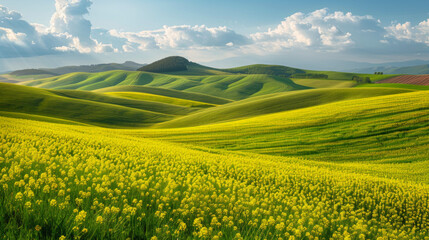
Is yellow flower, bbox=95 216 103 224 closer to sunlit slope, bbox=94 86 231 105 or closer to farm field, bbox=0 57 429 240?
farm field, bbox=0 57 429 240

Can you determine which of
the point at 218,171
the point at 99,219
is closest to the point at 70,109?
the point at 218,171

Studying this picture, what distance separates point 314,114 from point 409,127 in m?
12.9

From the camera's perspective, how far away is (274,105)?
6538 centimetres

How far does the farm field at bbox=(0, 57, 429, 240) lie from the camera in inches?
183

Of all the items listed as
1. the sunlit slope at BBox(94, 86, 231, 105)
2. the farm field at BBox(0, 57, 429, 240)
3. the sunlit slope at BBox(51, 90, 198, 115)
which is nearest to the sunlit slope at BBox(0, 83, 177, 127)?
the farm field at BBox(0, 57, 429, 240)

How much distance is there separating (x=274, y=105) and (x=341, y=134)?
32246mm

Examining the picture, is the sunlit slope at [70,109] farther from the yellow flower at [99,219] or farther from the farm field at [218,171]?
the yellow flower at [99,219]

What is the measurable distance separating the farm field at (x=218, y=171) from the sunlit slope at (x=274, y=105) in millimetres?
463

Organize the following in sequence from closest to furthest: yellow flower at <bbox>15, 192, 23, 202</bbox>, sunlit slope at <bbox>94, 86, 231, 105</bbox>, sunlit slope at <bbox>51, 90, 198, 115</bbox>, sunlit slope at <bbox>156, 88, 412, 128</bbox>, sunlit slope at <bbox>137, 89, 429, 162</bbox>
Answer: yellow flower at <bbox>15, 192, 23, 202</bbox> → sunlit slope at <bbox>137, 89, 429, 162</bbox> → sunlit slope at <bbox>156, 88, 412, 128</bbox> → sunlit slope at <bbox>51, 90, 198, 115</bbox> → sunlit slope at <bbox>94, 86, 231, 105</bbox>

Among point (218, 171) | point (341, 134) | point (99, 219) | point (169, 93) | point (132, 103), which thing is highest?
point (169, 93)

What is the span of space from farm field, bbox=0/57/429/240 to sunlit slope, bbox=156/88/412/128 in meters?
0.46

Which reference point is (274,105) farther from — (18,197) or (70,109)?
(18,197)

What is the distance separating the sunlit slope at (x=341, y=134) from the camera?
96.7 ft

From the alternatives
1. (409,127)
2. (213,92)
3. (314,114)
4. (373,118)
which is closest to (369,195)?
(409,127)
